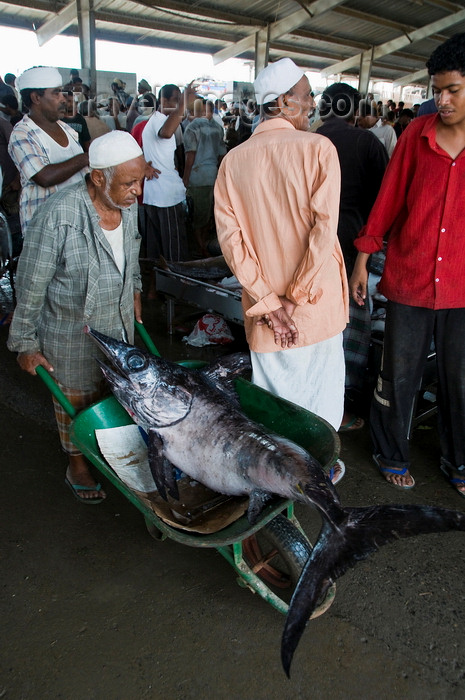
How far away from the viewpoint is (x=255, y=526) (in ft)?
5.76

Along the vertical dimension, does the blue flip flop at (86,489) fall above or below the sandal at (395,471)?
below

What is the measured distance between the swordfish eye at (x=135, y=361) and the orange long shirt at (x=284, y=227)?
54 cm

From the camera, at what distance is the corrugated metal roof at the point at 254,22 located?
42.3 feet

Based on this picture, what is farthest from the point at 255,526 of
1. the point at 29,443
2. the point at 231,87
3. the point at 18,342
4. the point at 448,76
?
the point at 231,87

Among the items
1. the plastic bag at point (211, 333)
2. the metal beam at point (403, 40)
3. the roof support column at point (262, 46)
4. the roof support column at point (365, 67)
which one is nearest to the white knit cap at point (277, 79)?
the plastic bag at point (211, 333)

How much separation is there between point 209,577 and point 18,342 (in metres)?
1.46

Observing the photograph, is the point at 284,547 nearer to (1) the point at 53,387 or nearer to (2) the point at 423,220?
(1) the point at 53,387

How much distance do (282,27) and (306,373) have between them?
16121 millimetres

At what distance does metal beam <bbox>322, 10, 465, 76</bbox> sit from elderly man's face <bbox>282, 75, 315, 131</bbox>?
60.3 ft

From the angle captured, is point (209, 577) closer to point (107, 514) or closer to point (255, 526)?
point (107, 514)

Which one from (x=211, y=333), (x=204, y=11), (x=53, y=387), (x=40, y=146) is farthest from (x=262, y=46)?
(x=53, y=387)

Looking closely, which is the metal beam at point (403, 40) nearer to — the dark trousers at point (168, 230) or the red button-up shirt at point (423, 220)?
the dark trousers at point (168, 230)

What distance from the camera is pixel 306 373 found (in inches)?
105

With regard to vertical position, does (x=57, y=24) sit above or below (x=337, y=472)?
above
